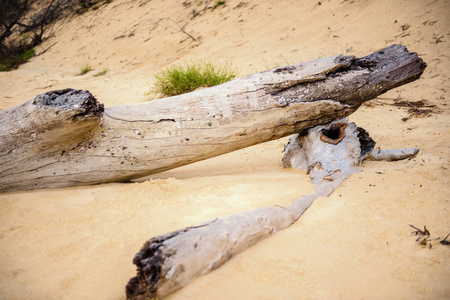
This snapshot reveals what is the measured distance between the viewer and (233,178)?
2.67m

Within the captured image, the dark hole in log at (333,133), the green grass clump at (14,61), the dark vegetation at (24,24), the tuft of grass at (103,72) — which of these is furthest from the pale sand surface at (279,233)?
the dark vegetation at (24,24)

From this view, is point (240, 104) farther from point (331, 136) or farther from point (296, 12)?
point (296, 12)

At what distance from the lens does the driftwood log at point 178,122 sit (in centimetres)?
241

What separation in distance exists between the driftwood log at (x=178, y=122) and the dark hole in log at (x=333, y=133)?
9 centimetres

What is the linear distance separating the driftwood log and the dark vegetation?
998cm

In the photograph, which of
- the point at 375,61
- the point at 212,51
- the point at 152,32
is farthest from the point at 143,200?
the point at 152,32

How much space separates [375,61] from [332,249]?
1.97m

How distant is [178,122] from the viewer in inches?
103

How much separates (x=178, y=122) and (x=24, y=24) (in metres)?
14.8

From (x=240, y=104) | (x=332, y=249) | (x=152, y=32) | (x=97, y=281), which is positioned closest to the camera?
(x=97, y=281)

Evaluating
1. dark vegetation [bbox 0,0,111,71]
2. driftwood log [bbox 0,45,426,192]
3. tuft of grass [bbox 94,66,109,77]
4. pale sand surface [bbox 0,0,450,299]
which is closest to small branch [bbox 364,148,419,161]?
pale sand surface [bbox 0,0,450,299]

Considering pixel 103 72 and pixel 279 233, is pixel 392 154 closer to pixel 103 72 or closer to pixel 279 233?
pixel 279 233

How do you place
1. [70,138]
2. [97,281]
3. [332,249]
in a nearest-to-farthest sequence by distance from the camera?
1. [97,281]
2. [332,249]
3. [70,138]

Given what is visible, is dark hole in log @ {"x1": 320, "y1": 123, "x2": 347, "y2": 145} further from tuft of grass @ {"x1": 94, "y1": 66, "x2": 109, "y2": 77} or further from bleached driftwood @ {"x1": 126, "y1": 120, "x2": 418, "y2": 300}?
tuft of grass @ {"x1": 94, "y1": 66, "x2": 109, "y2": 77}
